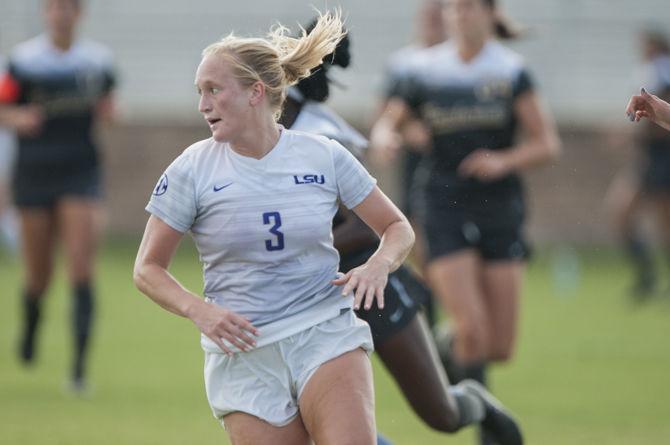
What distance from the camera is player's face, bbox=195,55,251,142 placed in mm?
5000

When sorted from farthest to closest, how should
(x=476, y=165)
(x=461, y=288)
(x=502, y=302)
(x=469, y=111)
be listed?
1. (x=469, y=111)
2. (x=476, y=165)
3. (x=502, y=302)
4. (x=461, y=288)

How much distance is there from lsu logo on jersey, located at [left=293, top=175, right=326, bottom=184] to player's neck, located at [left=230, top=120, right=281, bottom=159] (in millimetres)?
152

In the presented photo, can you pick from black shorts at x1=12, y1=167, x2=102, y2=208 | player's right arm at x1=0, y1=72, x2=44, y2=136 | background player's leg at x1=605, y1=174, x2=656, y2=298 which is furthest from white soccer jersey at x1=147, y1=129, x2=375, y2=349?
background player's leg at x1=605, y1=174, x2=656, y2=298

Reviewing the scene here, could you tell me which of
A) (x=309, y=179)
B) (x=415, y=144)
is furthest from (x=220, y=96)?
(x=415, y=144)

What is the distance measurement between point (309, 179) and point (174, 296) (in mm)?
653

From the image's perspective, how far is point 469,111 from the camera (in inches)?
343

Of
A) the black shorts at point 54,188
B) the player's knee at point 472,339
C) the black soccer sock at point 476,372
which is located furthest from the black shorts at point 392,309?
the black shorts at point 54,188

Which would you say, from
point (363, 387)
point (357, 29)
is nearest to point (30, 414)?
point (363, 387)

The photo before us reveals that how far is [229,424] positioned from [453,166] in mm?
3875

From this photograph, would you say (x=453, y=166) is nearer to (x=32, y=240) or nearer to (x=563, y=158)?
(x=32, y=240)

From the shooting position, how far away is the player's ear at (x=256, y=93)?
16.7 ft

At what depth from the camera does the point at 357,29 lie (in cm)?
2289

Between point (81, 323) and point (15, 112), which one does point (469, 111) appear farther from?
point (15, 112)

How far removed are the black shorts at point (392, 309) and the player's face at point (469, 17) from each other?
8.40ft
